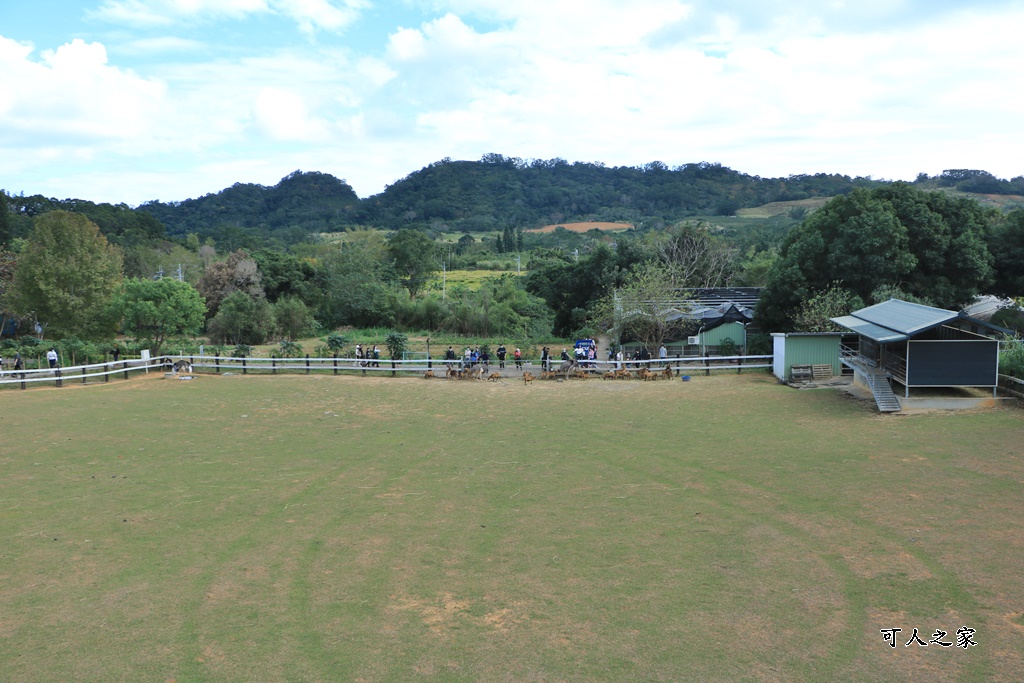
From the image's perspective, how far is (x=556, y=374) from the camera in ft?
86.9

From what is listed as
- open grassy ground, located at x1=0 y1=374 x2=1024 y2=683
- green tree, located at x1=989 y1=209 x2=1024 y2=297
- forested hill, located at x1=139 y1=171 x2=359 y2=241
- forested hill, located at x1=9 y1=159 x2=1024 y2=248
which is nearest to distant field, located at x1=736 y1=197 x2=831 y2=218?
forested hill, located at x1=9 y1=159 x2=1024 y2=248

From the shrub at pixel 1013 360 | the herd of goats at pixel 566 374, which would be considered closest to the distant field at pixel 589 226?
the herd of goats at pixel 566 374

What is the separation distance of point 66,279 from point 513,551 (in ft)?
97.7

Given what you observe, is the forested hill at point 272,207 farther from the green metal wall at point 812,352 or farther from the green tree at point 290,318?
the green metal wall at point 812,352

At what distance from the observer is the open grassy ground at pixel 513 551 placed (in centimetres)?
685

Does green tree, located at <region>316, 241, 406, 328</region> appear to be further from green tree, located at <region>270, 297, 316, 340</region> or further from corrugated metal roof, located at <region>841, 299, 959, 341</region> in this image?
corrugated metal roof, located at <region>841, 299, 959, 341</region>

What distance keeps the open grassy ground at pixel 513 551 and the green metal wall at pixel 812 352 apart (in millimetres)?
6952

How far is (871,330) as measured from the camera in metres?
21.2

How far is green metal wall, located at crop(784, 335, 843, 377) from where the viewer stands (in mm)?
24562

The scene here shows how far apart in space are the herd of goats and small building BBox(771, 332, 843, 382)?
Result: 381 centimetres

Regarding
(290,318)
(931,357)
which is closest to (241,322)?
(290,318)

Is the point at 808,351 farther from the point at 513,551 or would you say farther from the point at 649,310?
the point at 513,551

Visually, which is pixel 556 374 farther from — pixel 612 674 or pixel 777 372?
pixel 612 674

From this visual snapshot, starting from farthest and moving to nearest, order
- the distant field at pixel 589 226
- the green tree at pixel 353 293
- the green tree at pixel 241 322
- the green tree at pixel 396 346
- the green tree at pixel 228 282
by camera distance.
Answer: the distant field at pixel 589 226 < the green tree at pixel 228 282 < the green tree at pixel 353 293 < the green tree at pixel 241 322 < the green tree at pixel 396 346
